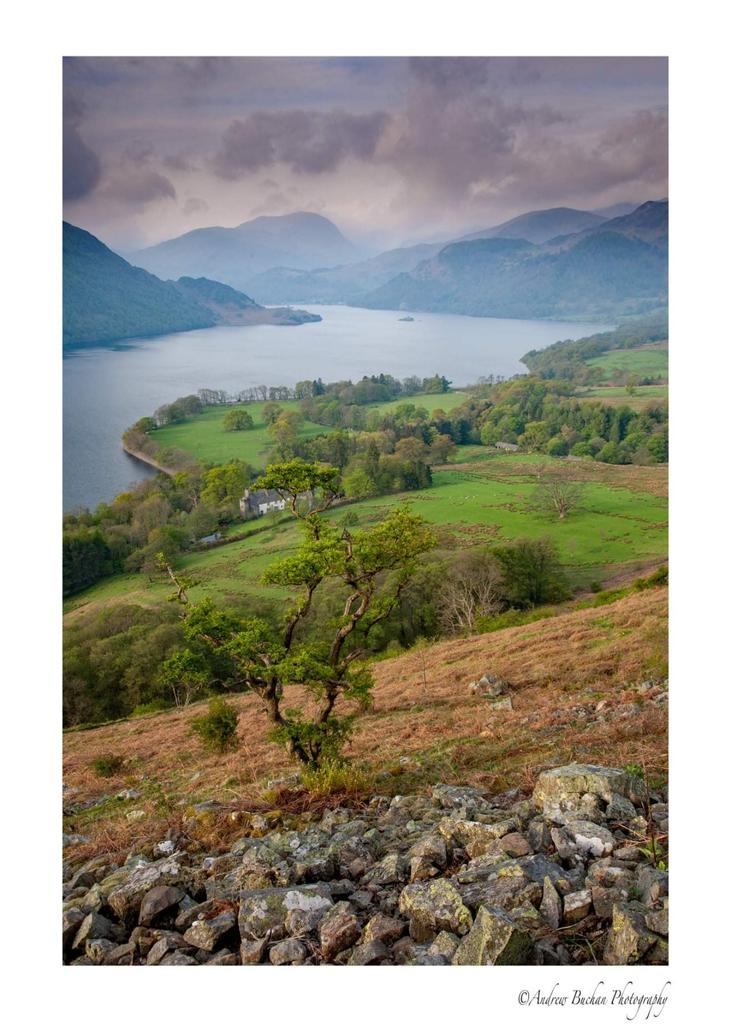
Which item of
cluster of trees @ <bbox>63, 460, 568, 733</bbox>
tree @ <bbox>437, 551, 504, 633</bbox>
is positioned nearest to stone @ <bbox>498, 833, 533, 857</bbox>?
cluster of trees @ <bbox>63, 460, 568, 733</bbox>

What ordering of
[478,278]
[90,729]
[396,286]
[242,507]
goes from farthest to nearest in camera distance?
[90,729]
[478,278]
[396,286]
[242,507]

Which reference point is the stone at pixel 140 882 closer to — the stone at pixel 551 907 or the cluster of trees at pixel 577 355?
the stone at pixel 551 907

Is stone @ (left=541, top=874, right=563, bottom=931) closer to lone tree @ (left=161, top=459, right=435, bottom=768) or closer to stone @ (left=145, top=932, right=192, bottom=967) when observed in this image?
stone @ (left=145, top=932, right=192, bottom=967)

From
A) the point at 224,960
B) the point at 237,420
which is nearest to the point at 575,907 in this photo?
the point at 224,960

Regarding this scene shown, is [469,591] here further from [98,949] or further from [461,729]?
[98,949]
